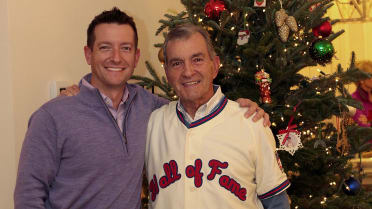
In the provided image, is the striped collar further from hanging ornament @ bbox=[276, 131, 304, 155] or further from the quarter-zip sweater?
hanging ornament @ bbox=[276, 131, 304, 155]

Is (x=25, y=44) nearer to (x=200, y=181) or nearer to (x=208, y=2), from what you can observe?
(x=208, y=2)

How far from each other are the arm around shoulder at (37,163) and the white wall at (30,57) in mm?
855

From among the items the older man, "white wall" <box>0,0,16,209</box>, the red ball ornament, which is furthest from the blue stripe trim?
"white wall" <box>0,0,16,209</box>

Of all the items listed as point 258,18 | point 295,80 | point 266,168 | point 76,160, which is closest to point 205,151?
point 266,168

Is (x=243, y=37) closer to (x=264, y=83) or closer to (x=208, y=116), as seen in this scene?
(x=264, y=83)

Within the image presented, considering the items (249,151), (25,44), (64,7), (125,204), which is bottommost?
(125,204)

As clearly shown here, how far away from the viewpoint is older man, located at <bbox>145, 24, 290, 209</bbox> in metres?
1.67

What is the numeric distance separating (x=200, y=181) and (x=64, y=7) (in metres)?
1.62

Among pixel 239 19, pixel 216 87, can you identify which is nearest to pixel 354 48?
pixel 239 19

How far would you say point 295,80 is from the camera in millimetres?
2420

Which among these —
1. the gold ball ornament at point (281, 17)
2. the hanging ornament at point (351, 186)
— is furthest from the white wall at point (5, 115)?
the hanging ornament at point (351, 186)

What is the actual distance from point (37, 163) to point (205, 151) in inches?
23.6

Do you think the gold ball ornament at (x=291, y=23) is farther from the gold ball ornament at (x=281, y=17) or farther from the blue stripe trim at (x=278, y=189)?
the blue stripe trim at (x=278, y=189)

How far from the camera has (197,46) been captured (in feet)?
5.73
